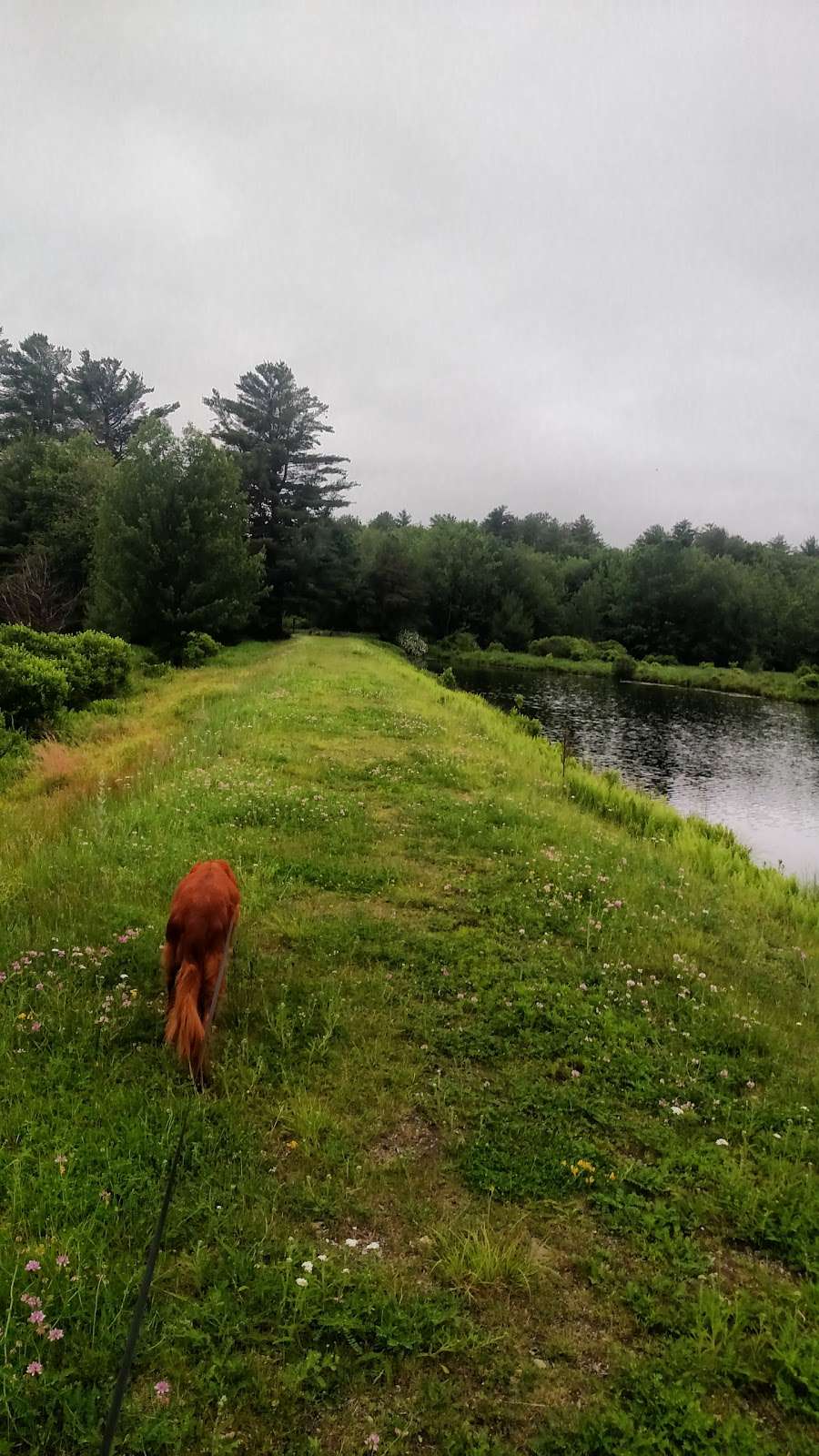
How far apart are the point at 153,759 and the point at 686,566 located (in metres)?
78.4

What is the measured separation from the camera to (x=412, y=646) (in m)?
58.6

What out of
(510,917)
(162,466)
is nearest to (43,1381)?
(510,917)

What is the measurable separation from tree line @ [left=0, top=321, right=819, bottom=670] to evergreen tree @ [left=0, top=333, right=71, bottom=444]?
147 mm

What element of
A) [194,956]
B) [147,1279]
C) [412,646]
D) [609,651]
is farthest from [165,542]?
[609,651]

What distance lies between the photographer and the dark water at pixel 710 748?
17.0 meters

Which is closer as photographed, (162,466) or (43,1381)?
(43,1381)

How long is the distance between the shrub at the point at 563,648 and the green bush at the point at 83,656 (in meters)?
52.6

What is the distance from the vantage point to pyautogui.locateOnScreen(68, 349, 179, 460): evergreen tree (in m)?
61.7

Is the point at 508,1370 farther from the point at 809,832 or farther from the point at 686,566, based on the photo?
the point at 686,566

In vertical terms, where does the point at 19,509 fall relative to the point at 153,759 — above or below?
above

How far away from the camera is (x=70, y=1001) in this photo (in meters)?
4.74

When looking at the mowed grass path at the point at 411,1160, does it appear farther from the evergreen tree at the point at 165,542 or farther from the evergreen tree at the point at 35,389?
the evergreen tree at the point at 35,389

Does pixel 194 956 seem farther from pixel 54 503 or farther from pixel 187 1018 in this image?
pixel 54 503

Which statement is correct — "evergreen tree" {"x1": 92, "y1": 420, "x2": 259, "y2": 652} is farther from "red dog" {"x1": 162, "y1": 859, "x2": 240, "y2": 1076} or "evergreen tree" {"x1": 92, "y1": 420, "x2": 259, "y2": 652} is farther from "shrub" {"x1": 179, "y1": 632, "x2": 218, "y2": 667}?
"red dog" {"x1": 162, "y1": 859, "x2": 240, "y2": 1076}
